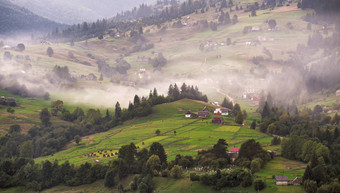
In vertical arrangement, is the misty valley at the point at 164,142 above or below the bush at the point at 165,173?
above

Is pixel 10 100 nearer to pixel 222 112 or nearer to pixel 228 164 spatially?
pixel 222 112

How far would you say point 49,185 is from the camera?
94.3m

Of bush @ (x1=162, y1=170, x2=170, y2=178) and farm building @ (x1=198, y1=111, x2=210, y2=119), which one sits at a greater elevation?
farm building @ (x1=198, y1=111, x2=210, y2=119)

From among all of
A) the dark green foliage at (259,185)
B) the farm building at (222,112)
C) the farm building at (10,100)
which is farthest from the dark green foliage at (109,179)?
the farm building at (10,100)

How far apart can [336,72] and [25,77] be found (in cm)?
13584

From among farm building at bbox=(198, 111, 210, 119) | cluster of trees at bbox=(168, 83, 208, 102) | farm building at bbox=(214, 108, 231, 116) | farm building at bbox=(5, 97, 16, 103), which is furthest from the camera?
cluster of trees at bbox=(168, 83, 208, 102)

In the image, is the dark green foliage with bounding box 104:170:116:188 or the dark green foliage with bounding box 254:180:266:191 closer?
the dark green foliage with bounding box 254:180:266:191

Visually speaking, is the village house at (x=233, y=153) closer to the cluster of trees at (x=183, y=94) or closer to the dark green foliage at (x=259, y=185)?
the dark green foliage at (x=259, y=185)

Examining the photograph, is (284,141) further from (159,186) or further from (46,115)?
(46,115)

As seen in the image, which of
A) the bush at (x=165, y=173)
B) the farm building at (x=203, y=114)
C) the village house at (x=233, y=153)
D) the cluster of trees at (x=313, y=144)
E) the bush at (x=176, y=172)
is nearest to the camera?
the cluster of trees at (x=313, y=144)

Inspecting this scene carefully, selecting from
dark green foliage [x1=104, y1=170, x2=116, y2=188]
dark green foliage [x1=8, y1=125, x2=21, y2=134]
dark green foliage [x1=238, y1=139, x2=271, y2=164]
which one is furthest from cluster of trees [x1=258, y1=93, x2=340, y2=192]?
dark green foliage [x1=8, y1=125, x2=21, y2=134]

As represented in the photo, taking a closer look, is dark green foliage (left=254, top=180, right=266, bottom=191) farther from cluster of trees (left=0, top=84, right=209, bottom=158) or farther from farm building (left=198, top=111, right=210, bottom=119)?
cluster of trees (left=0, top=84, right=209, bottom=158)

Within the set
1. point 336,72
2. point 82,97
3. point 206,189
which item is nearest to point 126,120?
point 82,97

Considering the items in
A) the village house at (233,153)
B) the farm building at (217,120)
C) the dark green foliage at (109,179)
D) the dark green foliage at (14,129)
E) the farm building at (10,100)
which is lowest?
the dark green foliage at (109,179)
